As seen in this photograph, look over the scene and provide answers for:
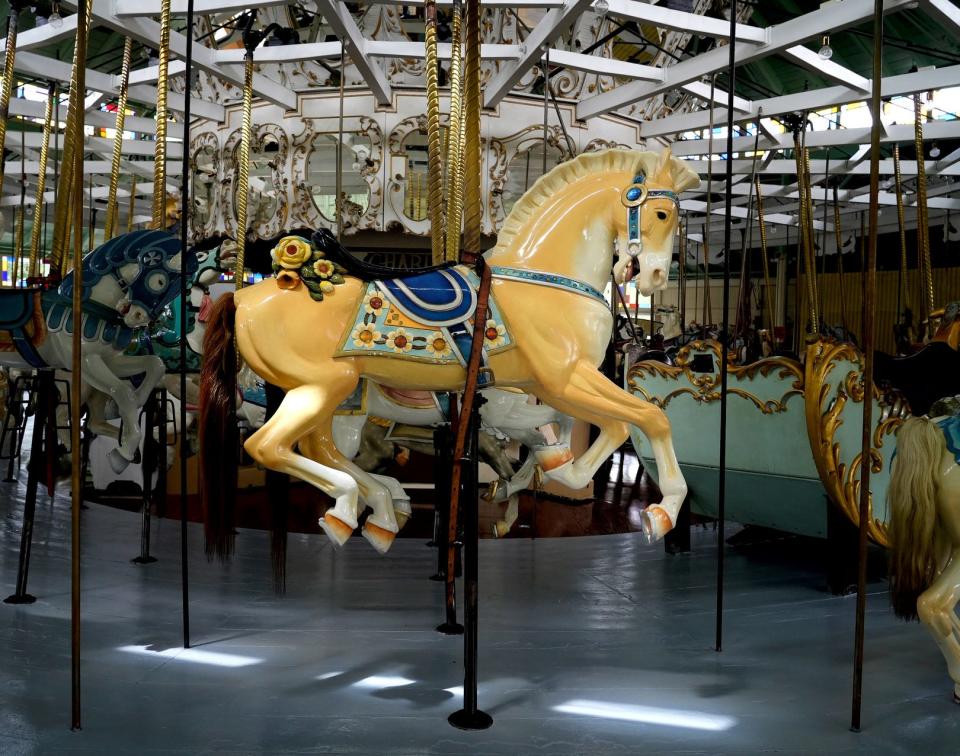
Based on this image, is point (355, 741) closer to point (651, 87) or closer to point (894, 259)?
point (651, 87)

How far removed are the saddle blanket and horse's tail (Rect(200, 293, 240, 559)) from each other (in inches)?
20.7

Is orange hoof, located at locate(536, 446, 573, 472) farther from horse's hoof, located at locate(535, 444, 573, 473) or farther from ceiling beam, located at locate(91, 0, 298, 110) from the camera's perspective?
ceiling beam, located at locate(91, 0, 298, 110)

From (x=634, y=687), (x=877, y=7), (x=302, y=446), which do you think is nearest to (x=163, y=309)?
(x=302, y=446)

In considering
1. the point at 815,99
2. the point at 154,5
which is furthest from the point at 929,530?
the point at 815,99

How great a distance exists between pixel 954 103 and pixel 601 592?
13.1 metres

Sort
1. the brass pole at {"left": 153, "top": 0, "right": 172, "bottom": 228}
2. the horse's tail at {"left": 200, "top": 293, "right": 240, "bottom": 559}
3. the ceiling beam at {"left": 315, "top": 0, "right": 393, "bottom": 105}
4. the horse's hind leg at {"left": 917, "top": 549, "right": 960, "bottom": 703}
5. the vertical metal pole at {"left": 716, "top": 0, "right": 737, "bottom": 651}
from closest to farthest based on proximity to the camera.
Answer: the horse's hind leg at {"left": 917, "top": 549, "right": 960, "bottom": 703}
the vertical metal pole at {"left": 716, "top": 0, "right": 737, "bottom": 651}
the horse's tail at {"left": 200, "top": 293, "right": 240, "bottom": 559}
the brass pole at {"left": 153, "top": 0, "right": 172, "bottom": 228}
the ceiling beam at {"left": 315, "top": 0, "right": 393, "bottom": 105}

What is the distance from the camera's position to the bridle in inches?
128

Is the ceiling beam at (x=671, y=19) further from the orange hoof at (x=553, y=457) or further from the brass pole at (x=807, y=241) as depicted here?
the orange hoof at (x=553, y=457)

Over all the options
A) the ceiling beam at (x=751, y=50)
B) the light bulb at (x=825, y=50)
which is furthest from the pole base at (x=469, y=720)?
the light bulb at (x=825, y=50)

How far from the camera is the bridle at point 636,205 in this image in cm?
325

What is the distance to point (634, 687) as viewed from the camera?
10.2 ft

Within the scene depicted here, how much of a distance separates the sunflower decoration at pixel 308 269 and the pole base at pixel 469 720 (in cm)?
156

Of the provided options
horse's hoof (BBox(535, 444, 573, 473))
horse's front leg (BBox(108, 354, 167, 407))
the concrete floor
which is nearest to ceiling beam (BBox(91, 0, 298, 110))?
horse's front leg (BBox(108, 354, 167, 407))

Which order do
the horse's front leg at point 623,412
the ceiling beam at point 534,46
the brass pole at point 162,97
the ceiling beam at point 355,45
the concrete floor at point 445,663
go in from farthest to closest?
the ceiling beam at point 534,46 < the ceiling beam at point 355,45 < the brass pole at point 162,97 < the horse's front leg at point 623,412 < the concrete floor at point 445,663
